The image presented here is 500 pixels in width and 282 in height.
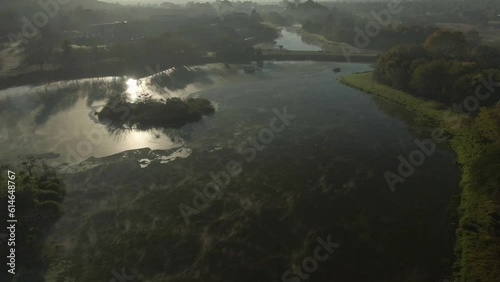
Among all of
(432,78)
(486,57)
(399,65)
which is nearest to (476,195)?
(432,78)

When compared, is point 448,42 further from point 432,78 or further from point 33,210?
point 33,210

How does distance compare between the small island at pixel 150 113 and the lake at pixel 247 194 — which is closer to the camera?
the lake at pixel 247 194

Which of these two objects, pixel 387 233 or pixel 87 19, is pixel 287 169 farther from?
pixel 87 19

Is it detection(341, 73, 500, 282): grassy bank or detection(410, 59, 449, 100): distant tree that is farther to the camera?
detection(410, 59, 449, 100): distant tree

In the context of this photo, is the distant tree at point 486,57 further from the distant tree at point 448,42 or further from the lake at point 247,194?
the lake at point 247,194

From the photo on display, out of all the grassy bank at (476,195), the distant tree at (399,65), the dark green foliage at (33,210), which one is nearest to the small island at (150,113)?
the dark green foliage at (33,210)

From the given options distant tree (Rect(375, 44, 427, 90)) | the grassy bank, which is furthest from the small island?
the grassy bank

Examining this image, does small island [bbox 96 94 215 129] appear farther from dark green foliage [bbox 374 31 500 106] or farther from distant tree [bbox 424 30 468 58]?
distant tree [bbox 424 30 468 58]
